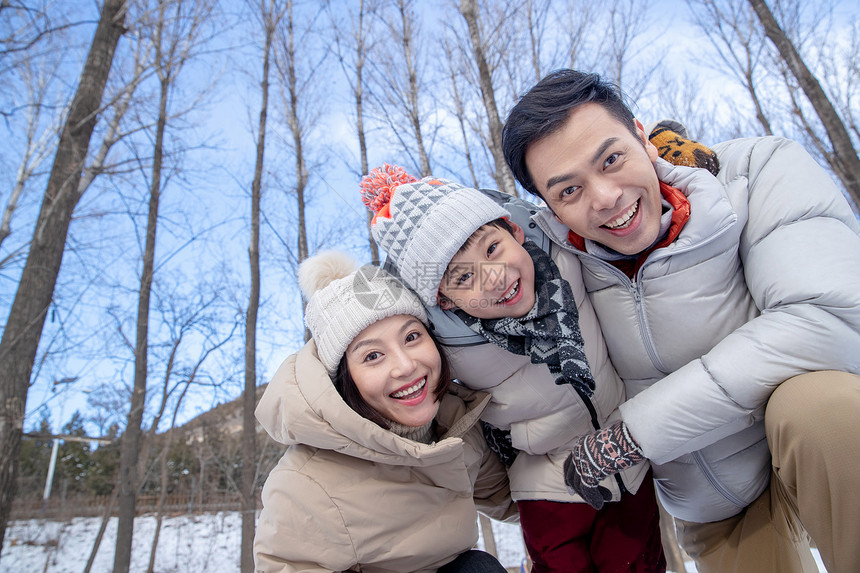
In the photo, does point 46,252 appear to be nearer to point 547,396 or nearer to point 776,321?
point 547,396

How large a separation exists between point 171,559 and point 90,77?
14.6 metres

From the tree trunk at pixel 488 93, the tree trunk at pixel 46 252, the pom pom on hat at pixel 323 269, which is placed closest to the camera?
the pom pom on hat at pixel 323 269

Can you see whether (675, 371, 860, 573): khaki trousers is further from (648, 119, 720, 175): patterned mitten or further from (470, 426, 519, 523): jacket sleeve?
(470, 426, 519, 523): jacket sleeve

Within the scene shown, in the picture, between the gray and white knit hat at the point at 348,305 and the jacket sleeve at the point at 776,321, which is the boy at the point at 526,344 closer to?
the gray and white knit hat at the point at 348,305

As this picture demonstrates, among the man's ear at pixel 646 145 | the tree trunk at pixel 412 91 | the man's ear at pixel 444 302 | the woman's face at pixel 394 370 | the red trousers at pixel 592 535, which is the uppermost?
the tree trunk at pixel 412 91

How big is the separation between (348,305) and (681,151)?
1.37 m

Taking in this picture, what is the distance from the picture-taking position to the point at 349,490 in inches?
65.1

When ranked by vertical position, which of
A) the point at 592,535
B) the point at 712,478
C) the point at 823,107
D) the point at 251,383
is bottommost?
the point at 592,535

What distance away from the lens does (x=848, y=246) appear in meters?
1.34

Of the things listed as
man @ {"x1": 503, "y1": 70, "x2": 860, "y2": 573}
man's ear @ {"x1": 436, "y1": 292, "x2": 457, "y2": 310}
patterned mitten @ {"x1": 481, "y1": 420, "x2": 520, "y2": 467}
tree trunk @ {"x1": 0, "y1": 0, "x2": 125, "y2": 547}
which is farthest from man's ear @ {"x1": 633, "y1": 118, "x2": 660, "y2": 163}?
tree trunk @ {"x1": 0, "y1": 0, "x2": 125, "y2": 547}

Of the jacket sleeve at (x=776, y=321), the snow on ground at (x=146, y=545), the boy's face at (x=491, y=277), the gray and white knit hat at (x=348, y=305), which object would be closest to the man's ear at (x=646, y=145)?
the jacket sleeve at (x=776, y=321)

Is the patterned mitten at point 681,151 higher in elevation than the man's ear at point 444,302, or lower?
higher

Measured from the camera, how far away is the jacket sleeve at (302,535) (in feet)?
5.02

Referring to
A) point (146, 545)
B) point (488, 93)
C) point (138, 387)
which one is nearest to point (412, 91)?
point (488, 93)
